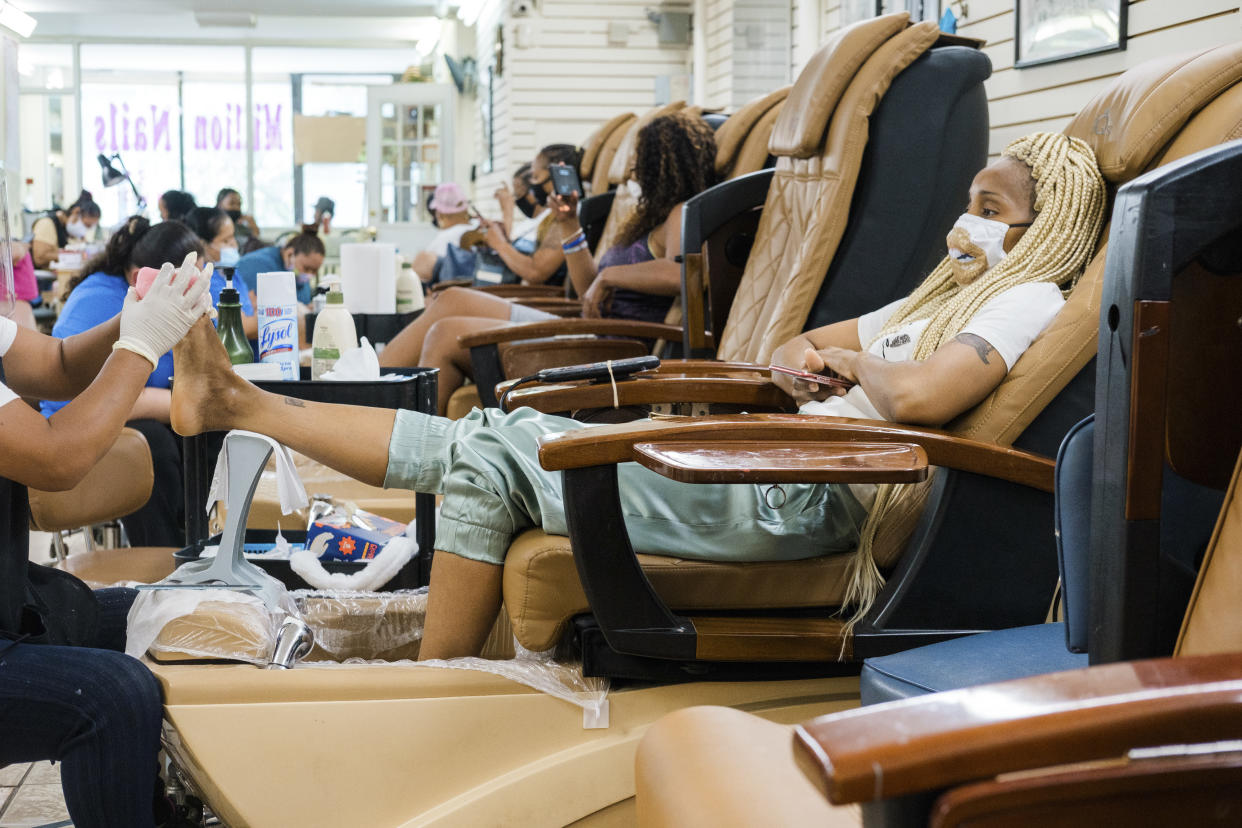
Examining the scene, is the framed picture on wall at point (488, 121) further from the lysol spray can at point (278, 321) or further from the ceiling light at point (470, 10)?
the lysol spray can at point (278, 321)

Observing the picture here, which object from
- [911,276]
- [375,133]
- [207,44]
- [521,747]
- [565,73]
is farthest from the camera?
[207,44]

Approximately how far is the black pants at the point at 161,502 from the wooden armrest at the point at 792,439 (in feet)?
5.49

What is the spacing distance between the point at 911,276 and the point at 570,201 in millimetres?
2258

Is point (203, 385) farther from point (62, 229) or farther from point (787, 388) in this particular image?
point (62, 229)

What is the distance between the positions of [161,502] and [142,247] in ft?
1.99

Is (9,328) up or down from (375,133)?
down

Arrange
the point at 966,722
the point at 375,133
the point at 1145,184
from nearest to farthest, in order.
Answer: the point at 966,722
the point at 1145,184
the point at 375,133

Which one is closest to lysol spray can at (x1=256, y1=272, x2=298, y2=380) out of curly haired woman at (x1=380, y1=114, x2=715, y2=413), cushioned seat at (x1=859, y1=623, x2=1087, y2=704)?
curly haired woman at (x1=380, y1=114, x2=715, y2=413)

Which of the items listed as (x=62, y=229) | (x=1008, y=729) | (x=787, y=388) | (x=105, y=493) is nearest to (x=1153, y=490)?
(x=1008, y=729)

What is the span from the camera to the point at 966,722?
0.58 metres

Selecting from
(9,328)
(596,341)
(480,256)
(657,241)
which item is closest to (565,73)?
(480,256)

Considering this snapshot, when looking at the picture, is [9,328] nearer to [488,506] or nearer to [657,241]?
[488,506]

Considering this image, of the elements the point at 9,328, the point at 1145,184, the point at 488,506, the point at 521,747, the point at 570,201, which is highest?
the point at 570,201

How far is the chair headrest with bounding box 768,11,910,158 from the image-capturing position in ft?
8.07
